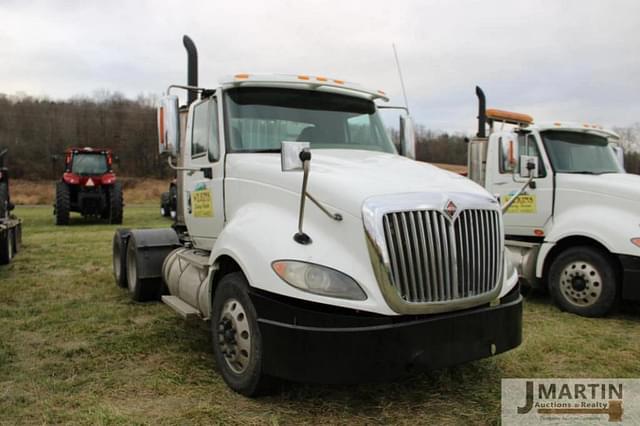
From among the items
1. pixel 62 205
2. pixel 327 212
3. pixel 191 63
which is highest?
pixel 191 63

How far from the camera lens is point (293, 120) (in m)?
4.75

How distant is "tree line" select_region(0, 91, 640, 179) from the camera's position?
58.5 meters

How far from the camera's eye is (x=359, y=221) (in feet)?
11.0

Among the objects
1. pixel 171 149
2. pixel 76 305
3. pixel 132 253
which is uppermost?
pixel 171 149

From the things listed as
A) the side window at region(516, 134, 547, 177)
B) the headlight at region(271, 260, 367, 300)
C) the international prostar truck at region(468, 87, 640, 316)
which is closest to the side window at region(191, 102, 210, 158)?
the headlight at region(271, 260, 367, 300)

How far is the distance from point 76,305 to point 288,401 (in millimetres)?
4010

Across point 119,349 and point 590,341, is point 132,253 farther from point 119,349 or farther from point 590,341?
point 590,341

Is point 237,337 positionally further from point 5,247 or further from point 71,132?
point 71,132

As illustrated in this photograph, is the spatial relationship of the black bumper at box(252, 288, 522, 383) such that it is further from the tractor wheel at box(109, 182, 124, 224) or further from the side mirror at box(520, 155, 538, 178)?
the tractor wheel at box(109, 182, 124, 224)

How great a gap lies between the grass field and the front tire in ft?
0.50

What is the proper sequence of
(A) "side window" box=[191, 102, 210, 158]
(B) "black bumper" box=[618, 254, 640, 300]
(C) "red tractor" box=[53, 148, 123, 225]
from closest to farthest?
(A) "side window" box=[191, 102, 210, 158] < (B) "black bumper" box=[618, 254, 640, 300] < (C) "red tractor" box=[53, 148, 123, 225]

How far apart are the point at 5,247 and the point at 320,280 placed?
8020mm

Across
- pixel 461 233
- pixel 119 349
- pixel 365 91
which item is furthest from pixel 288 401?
pixel 365 91

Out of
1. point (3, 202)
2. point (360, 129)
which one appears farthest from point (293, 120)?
point (3, 202)
